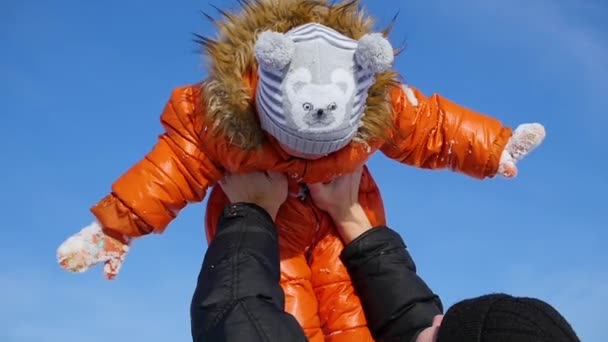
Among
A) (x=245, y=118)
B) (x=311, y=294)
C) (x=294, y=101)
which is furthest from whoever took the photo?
(x=311, y=294)

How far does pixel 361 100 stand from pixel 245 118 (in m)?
0.31

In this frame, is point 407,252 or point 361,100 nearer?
point 361,100

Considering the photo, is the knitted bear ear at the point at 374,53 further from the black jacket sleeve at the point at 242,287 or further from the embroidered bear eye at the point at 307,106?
the black jacket sleeve at the point at 242,287

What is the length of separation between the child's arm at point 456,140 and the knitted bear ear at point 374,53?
35 centimetres

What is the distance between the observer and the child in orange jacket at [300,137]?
2.19 m

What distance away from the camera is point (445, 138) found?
265 centimetres

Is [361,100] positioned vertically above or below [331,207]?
above

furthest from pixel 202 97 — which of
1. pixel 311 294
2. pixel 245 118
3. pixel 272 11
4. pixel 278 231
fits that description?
pixel 311 294

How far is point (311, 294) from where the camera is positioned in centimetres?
253

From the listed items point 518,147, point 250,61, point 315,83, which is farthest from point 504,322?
point 518,147

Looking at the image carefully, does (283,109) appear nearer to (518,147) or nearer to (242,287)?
(242,287)

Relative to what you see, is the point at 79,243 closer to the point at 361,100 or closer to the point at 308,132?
the point at 308,132

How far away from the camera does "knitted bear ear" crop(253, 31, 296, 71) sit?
2.15m

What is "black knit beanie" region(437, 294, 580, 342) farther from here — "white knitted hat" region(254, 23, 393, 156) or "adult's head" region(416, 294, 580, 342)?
"white knitted hat" region(254, 23, 393, 156)
